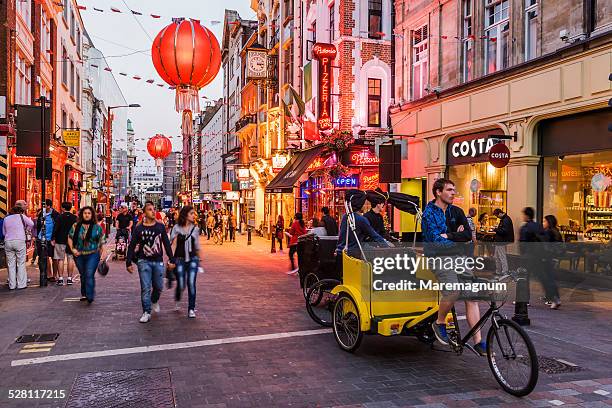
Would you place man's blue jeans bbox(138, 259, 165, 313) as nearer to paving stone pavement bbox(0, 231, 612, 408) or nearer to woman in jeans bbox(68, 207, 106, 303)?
paving stone pavement bbox(0, 231, 612, 408)

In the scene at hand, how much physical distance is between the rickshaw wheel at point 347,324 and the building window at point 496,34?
1067 centimetres

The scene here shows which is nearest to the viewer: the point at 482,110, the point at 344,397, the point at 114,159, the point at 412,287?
the point at 344,397

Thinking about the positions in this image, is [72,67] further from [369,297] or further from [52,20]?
[369,297]

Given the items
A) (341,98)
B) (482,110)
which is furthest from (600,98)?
(341,98)

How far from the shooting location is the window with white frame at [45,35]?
23.9 m

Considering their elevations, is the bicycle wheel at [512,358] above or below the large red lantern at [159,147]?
below

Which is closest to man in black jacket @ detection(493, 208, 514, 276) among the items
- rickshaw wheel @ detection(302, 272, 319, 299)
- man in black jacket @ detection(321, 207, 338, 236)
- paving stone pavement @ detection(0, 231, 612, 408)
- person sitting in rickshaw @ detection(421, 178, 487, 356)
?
paving stone pavement @ detection(0, 231, 612, 408)

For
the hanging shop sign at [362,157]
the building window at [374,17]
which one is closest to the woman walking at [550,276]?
the hanging shop sign at [362,157]

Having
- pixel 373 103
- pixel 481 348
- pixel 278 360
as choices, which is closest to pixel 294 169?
pixel 373 103

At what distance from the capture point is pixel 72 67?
1326 inches

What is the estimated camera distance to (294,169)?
27.8 m

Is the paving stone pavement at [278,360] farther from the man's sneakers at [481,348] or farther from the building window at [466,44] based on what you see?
the building window at [466,44]

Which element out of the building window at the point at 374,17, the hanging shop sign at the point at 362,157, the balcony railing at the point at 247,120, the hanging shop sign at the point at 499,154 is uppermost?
the building window at the point at 374,17

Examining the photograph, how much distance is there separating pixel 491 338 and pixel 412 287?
1057 millimetres
